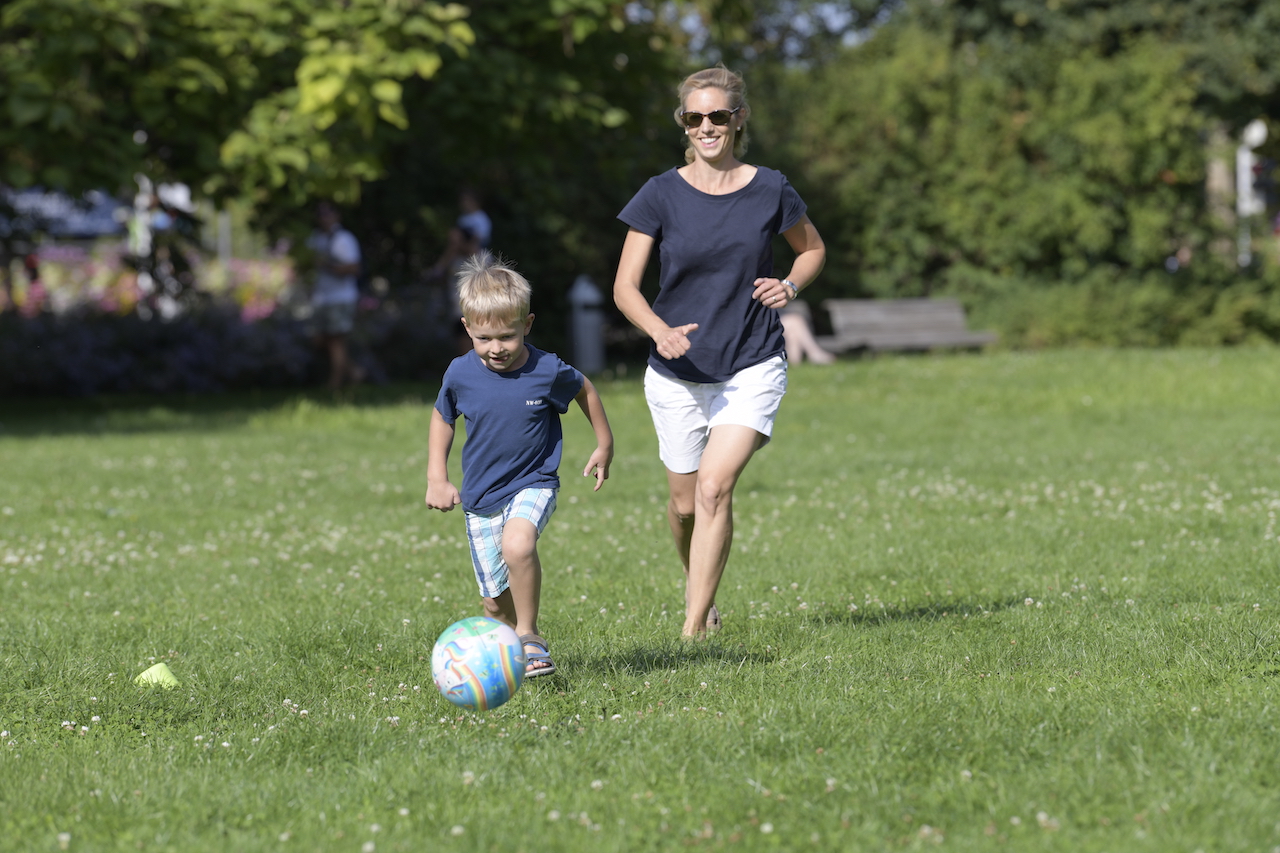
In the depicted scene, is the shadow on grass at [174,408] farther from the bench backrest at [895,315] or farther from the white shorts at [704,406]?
the white shorts at [704,406]

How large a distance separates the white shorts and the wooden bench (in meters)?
16.9

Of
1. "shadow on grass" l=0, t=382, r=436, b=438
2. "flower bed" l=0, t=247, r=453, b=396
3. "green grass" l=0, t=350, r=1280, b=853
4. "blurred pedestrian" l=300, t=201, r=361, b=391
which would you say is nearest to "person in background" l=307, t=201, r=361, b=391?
"blurred pedestrian" l=300, t=201, r=361, b=391

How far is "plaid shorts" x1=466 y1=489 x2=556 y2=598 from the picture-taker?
5.17 metres

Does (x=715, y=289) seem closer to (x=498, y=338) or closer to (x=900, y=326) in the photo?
(x=498, y=338)

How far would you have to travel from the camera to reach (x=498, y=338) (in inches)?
198

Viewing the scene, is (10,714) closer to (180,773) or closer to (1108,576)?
(180,773)

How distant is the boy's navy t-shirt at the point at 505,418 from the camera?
5152 millimetres

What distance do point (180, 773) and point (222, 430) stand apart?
11.2 metres

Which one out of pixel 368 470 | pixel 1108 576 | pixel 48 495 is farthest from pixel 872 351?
pixel 1108 576

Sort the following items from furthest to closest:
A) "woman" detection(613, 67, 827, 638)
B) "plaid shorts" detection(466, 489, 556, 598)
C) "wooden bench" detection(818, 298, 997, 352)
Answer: "wooden bench" detection(818, 298, 997, 352) → "woman" detection(613, 67, 827, 638) → "plaid shorts" detection(466, 489, 556, 598)

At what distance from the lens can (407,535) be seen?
28.8 feet

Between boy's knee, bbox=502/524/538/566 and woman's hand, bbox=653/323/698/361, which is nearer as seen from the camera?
boy's knee, bbox=502/524/538/566

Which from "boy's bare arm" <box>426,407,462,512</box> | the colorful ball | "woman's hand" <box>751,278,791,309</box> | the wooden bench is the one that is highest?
"woman's hand" <box>751,278,791,309</box>

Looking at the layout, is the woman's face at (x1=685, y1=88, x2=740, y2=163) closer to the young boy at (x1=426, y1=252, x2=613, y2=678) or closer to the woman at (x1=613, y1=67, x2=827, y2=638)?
the woman at (x1=613, y1=67, x2=827, y2=638)
